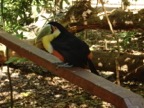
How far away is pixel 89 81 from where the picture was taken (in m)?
1.35

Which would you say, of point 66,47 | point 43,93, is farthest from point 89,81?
point 43,93

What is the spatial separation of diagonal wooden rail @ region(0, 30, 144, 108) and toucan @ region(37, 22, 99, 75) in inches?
7.9

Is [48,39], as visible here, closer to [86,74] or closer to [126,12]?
[86,74]

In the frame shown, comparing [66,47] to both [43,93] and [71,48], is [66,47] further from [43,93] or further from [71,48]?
[43,93]

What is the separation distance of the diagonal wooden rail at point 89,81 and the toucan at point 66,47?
202 millimetres

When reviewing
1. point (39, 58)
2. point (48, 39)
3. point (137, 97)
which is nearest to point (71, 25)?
point (48, 39)

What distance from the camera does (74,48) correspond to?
2.02 metres

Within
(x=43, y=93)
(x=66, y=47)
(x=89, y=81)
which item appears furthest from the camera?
(x=43, y=93)

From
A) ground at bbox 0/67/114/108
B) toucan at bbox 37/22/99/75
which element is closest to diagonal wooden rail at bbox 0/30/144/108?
toucan at bbox 37/22/99/75

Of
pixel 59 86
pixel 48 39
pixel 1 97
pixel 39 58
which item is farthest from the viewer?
pixel 59 86

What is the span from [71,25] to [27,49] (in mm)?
3213

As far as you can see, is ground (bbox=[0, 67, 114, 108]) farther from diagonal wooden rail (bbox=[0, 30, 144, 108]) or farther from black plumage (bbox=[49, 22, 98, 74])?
diagonal wooden rail (bbox=[0, 30, 144, 108])

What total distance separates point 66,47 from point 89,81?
0.68 metres

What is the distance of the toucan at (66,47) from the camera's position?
2.00 m
